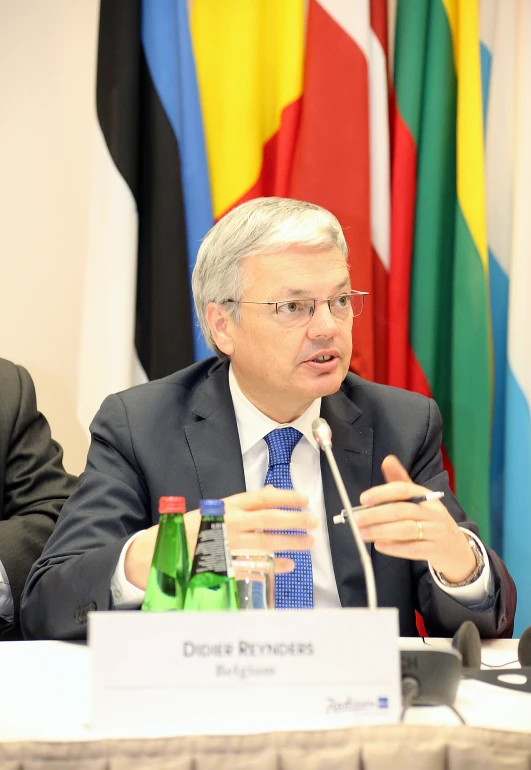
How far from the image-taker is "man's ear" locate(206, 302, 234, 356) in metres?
2.13

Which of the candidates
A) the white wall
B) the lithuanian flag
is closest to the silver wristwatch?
the lithuanian flag

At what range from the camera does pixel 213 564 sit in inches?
51.5

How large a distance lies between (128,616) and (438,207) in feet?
6.76

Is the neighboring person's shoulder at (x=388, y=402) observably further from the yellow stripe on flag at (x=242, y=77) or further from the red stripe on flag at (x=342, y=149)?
the yellow stripe on flag at (x=242, y=77)

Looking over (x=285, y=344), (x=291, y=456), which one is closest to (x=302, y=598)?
Answer: (x=291, y=456)

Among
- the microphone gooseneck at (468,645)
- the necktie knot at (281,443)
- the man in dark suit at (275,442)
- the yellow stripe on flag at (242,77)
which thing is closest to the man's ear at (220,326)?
the man in dark suit at (275,442)

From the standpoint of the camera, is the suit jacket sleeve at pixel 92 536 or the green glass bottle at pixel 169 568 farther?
the suit jacket sleeve at pixel 92 536

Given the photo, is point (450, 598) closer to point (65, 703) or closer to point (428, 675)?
point (428, 675)

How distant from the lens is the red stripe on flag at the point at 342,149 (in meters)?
2.74

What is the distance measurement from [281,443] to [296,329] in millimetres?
261

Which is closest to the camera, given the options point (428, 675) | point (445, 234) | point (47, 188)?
Answer: point (428, 675)

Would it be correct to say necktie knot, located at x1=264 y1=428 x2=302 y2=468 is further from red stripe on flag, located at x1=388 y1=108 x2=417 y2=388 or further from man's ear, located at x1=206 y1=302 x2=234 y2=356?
red stripe on flag, located at x1=388 y1=108 x2=417 y2=388

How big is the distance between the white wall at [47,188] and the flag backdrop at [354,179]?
1.29 feet

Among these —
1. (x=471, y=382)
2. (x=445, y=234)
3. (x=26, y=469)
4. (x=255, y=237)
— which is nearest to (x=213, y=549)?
(x=255, y=237)
